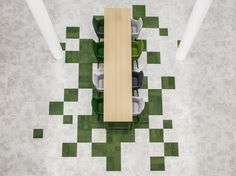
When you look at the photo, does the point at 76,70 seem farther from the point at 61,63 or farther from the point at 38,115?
the point at 38,115

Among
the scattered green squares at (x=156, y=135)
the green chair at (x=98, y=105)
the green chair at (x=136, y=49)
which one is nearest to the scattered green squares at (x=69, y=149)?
the green chair at (x=98, y=105)

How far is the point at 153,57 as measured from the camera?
714cm

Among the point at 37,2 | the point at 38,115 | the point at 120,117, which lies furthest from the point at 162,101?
the point at 37,2

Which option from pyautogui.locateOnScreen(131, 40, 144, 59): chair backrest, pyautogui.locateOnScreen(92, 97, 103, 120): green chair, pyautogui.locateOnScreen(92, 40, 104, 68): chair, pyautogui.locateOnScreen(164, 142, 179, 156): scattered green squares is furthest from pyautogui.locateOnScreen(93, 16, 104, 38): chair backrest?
pyautogui.locateOnScreen(164, 142, 179, 156): scattered green squares

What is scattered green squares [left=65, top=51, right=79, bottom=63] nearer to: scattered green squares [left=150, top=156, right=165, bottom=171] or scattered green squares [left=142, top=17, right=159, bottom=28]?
scattered green squares [left=142, top=17, right=159, bottom=28]

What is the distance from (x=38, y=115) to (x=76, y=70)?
1258mm

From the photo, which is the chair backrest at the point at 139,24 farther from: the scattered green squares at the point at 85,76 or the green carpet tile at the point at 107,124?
the scattered green squares at the point at 85,76

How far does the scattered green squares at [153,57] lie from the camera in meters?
7.11

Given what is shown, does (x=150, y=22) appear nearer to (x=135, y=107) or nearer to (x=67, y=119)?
(x=135, y=107)

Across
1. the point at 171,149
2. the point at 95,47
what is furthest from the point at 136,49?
the point at 171,149

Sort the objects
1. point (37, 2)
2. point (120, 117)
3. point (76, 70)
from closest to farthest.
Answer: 1. point (37, 2)
2. point (120, 117)
3. point (76, 70)

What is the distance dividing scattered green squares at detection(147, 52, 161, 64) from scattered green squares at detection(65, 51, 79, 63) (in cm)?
159

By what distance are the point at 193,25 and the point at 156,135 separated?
7.76ft

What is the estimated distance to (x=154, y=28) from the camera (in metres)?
7.31
